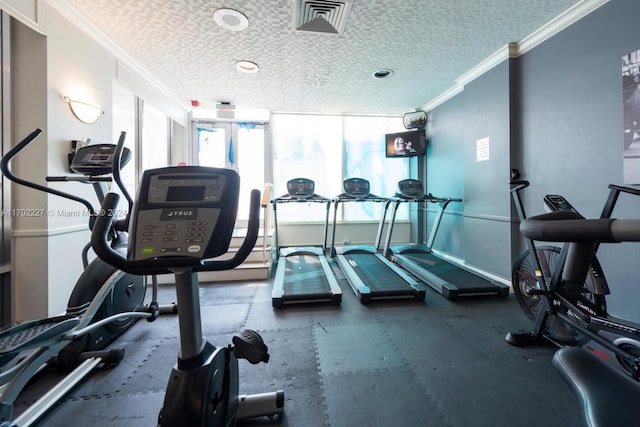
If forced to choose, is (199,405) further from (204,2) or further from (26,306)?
(204,2)

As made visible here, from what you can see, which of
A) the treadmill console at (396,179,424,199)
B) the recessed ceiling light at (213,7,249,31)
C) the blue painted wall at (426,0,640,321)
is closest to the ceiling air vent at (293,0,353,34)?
the recessed ceiling light at (213,7,249,31)

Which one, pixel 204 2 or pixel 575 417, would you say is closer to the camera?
pixel 575 417

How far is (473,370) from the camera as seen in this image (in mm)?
1781

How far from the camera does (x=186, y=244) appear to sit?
831 millimetres

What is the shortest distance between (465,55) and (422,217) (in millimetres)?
3012

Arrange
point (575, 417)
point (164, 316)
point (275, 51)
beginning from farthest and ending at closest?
point (275, 51)
point (164, 316)
point (575, 417)

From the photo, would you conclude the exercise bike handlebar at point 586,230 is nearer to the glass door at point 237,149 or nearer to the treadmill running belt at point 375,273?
the treadmill running belt at point 375,273

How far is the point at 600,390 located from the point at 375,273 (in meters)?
3.05

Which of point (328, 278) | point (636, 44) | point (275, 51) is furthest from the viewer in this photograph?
point (328, 278)

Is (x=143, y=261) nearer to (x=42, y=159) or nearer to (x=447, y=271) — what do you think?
(x=42, y=159)

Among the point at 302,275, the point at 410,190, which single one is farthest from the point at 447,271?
the point at 302,275

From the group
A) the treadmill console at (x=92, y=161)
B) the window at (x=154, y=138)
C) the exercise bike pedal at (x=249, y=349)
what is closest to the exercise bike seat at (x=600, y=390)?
the exercise bike pedal at (x=249, y=349)

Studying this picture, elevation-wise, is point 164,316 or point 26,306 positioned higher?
point 26,306

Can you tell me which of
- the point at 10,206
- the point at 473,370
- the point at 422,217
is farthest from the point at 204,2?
the point at 422,217
